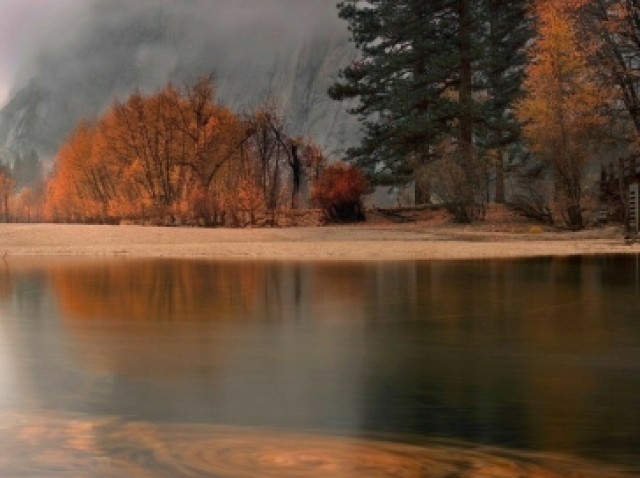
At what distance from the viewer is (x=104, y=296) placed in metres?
12.6

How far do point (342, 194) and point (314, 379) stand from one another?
3130cm

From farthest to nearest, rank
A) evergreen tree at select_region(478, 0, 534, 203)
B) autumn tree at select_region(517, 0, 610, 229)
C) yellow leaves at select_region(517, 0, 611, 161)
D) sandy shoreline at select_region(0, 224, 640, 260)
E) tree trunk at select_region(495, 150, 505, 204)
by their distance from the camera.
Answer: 1. evergreen tree at select_region(478, 0, 534, 203)
2. tree trunk at select_region(495, 150, 505, 204)
3. yellow leaves at select_region(517, 0, 611, 161)
4. autumn tree at select_region(517, 0, 610, 229)
5. sandy shoreline at select_region(0, 224, 640, 260)

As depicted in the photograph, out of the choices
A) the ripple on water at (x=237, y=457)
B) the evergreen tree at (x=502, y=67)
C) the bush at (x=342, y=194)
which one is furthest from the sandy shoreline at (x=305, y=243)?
the ripple on water at (x=237, y=457)

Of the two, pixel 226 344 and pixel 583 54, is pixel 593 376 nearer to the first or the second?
pixel 226 344

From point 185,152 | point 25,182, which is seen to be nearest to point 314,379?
point 185,152

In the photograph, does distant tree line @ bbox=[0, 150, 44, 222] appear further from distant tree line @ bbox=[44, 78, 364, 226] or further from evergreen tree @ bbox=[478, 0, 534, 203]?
evergreen tree @ bbox=[478, 0, 534, 203]

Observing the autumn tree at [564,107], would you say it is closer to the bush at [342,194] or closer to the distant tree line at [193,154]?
the bush at [342,194]

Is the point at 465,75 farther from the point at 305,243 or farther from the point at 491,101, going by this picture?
the point at 305,243

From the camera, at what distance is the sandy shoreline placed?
74.4 feet

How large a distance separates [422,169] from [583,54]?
726 cm

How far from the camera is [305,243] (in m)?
27.6

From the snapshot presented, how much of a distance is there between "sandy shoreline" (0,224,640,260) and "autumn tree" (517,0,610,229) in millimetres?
2926

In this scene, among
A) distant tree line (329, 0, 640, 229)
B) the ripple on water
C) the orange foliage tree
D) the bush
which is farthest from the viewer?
the orange foliage tree

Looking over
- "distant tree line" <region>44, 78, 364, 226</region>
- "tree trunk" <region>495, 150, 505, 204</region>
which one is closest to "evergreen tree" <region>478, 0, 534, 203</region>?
"tree trunk" <region>495, 150, 505, 204</region>
